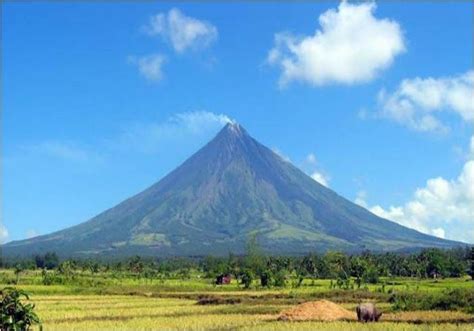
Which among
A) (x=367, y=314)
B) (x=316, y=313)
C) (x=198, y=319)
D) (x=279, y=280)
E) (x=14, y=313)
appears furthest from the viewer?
(x=279, y=280)

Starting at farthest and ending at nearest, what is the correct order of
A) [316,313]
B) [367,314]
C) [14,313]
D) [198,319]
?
[316,313]
[198,319]
[367,314]
[14,313]

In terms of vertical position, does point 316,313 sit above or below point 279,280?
below

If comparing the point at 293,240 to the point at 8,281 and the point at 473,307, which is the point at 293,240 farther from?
the point at 473,307

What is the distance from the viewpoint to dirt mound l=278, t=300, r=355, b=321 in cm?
2359

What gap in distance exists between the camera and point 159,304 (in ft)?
105

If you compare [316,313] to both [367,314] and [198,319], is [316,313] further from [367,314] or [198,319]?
[198,319]

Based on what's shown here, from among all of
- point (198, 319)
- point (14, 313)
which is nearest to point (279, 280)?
point (198, 319)

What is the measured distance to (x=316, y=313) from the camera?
24.2 meters

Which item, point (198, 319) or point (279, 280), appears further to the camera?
point (279, 280)

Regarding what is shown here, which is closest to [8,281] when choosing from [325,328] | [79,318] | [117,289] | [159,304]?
[117,289]

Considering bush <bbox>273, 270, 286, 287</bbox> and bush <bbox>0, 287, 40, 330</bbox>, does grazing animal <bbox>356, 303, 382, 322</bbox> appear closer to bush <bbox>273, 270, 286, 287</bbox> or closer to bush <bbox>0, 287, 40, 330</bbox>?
bush <bbox>0, 287, 40, 330</bbox>

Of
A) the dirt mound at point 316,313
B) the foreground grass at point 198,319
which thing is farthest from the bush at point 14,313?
the dirt mound at point 316,313

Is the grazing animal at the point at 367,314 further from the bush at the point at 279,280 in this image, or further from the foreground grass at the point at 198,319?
the bush at the point at 279,280

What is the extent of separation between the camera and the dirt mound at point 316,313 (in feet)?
77.4
